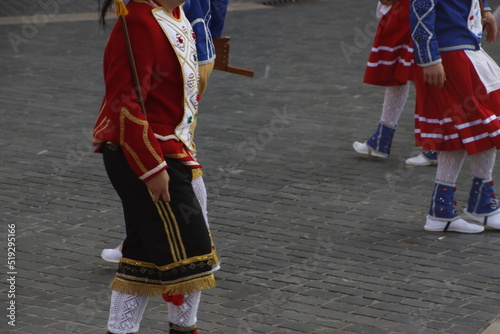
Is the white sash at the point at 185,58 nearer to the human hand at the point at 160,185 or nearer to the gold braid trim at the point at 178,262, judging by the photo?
the human hand at the point at 160,185

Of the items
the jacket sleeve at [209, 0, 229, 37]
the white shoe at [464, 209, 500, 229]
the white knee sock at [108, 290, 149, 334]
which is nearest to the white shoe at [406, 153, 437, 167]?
the white shoe at [464, 209, 500, 229]

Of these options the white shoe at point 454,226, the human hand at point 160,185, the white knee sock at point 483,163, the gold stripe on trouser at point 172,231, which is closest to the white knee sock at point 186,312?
the gold stripe on trouser at point 172,231

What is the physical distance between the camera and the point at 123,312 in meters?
3.70

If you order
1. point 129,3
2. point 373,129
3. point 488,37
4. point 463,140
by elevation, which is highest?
point 129,3

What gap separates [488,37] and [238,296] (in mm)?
2759

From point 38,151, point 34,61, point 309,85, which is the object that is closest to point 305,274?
point 38,151

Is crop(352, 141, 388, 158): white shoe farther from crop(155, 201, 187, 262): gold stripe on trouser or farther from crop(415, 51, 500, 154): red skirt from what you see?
crop(155, 201, 187, 262): gold stripe on trouser

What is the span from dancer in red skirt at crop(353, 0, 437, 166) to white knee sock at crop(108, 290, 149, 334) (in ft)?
13.8

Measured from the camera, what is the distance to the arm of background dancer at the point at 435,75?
5551 millimetres

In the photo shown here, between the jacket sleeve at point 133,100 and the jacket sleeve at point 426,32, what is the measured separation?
2.52 meters

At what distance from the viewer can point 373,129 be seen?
337 inches

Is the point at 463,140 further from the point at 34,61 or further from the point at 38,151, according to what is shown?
the point at 34,61

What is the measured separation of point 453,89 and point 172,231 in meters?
2.69

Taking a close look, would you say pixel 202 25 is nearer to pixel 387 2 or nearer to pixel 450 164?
pixel 450 164
